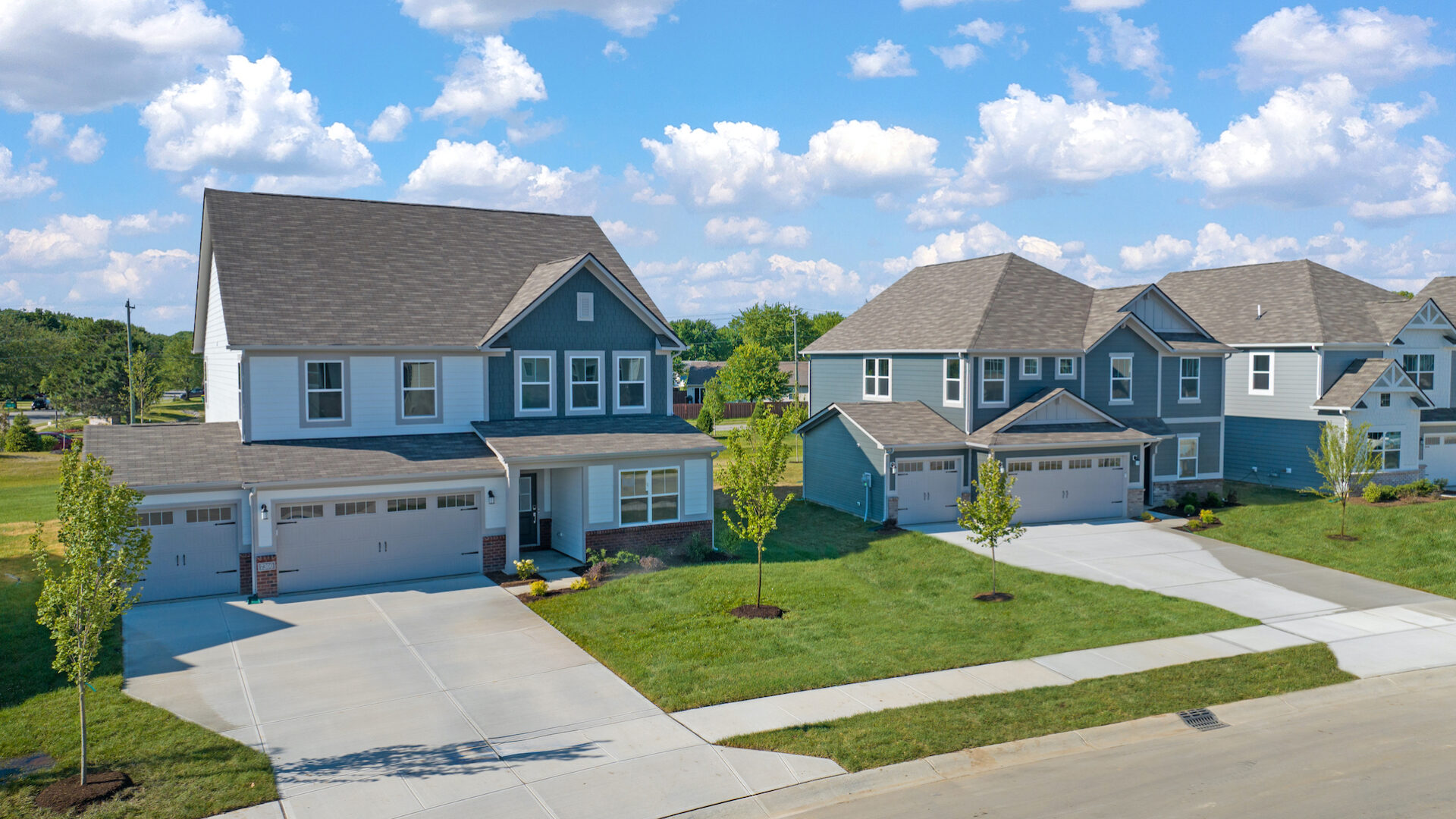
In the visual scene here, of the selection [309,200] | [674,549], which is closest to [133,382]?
[309,200]

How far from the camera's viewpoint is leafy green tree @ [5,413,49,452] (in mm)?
48938

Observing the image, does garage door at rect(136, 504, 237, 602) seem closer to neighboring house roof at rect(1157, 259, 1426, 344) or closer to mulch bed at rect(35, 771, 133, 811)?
mulch bed at rect(35, 771, 133, 811)

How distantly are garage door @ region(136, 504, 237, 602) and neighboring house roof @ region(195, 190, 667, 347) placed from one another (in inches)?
174

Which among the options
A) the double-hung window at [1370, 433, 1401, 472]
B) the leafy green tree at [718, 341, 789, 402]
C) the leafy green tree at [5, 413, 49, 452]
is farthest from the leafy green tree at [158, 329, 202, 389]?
the double-hung window at [1370, 433, 1401, 472]

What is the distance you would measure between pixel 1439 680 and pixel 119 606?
20.7m

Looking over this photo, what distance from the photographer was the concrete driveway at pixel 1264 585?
1777cm

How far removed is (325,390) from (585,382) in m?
6.96

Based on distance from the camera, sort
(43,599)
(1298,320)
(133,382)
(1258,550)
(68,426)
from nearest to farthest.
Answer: (43,599)
(1258,550)
(1298,320)
(133,382)
(68,426)

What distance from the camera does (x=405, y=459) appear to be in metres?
22.4

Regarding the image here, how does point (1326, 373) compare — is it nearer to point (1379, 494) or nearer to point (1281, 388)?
point (1281, 388)

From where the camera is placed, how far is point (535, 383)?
2605 cm

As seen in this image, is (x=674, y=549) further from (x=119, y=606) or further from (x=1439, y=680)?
(x=1439, y=680)

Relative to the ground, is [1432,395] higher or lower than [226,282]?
lower

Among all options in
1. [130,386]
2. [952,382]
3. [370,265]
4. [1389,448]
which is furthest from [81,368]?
[1389,448]
